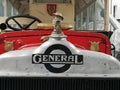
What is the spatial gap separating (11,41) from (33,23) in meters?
1.00

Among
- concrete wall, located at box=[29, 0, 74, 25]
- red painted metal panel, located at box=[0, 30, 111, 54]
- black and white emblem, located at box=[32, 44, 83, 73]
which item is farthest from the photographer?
concrete wall, located at box=[29, 0, 74, 25]

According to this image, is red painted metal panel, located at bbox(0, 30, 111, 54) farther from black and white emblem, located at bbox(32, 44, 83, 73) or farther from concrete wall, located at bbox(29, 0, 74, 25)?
concrete wall, located at bbox(29, 0, 74, 25)

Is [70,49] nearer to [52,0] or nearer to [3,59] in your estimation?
[3,59]

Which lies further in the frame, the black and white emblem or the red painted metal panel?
the red painted metal panel

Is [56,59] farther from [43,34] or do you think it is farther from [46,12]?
[46,12]

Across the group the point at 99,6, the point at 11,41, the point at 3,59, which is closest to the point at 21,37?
A: the point at 11,41
